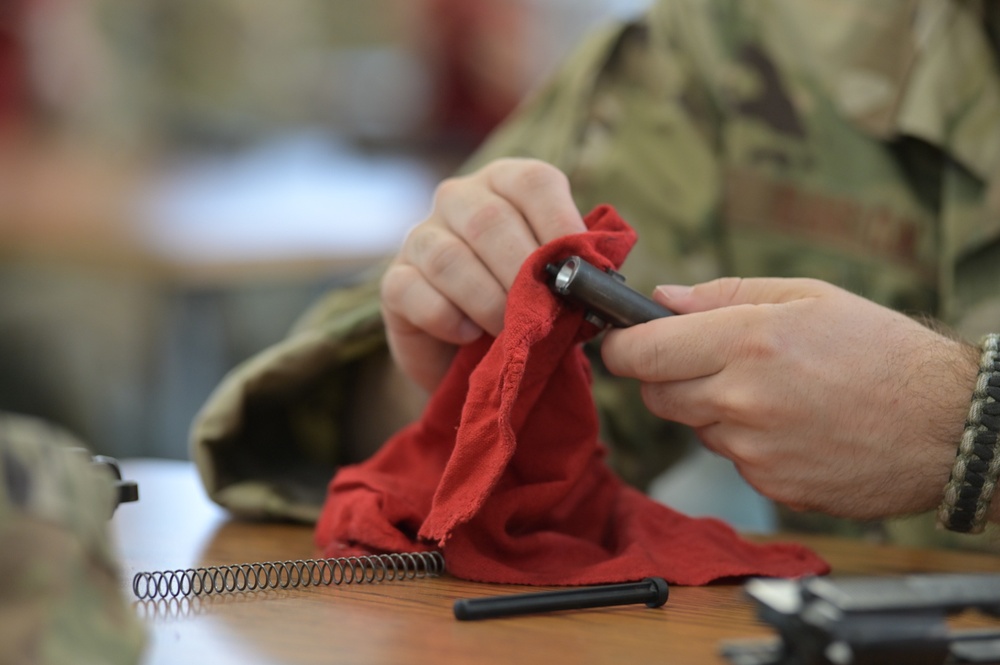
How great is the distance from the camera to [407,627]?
46cm

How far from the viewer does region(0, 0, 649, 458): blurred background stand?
2535mm

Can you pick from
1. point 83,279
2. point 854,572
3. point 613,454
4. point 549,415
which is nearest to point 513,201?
point 549,415

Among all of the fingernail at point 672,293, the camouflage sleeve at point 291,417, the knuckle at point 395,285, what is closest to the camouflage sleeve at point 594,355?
the camouflage sleeve at point 291,417

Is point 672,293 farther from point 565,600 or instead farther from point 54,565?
point 54,565

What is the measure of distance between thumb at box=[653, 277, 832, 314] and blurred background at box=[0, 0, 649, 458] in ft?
6.21

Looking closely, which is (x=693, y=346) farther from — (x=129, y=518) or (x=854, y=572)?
(x=129, y=518)

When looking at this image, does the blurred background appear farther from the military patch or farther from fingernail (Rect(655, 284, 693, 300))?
fingernail (Rect(655, 284, 693, 300))

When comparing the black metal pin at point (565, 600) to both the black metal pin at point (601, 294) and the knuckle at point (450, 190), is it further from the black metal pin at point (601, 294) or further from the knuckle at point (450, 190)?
the knuckle at point (450, 190)

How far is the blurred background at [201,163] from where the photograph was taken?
254 cm

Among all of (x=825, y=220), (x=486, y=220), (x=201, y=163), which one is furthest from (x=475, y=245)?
(x=201, y=163)

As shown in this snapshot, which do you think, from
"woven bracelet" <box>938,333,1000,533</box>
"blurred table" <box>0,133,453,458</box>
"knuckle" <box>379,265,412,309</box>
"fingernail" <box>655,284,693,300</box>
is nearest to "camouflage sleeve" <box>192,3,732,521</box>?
"knuckle" <box>379,265,412,309</box>

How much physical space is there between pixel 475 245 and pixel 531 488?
0.17 metres

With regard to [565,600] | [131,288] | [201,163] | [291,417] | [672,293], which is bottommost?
[131,288]

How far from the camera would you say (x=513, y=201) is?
0.70 meters
